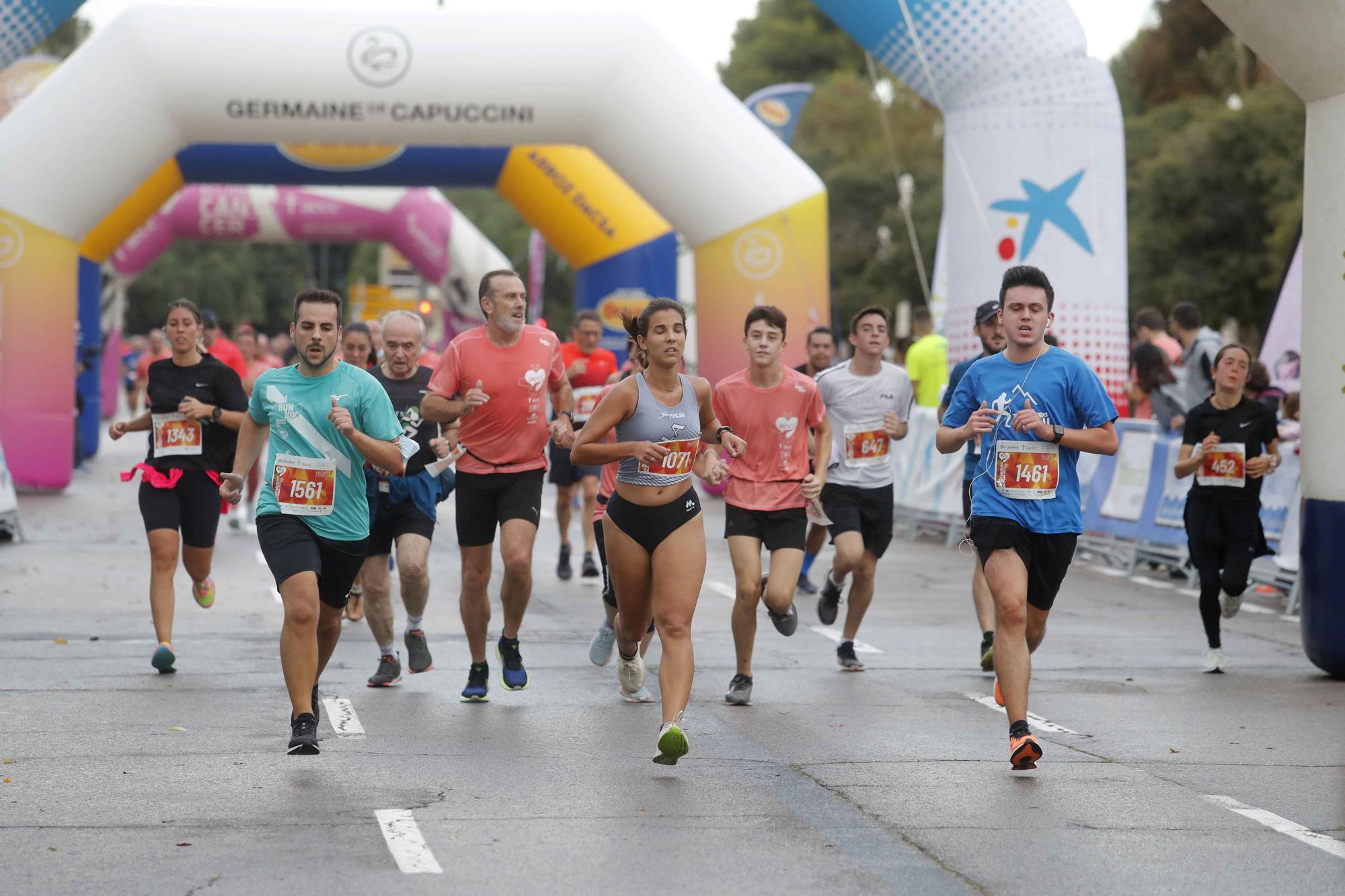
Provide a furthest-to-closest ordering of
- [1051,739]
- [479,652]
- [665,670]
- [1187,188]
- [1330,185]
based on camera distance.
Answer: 1. [1187,188]
2. [1330,185]
3. [479,652]
4. [1051,739]
5. [665,670]

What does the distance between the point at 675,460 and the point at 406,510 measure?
101 inches

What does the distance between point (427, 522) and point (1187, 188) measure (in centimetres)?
3574

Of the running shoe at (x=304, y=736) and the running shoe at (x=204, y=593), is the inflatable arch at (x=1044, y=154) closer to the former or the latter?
the running shoe at (x=204, y=593)

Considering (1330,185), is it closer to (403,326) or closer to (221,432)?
(403,326)

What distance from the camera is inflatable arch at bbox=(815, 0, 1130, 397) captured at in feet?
54.6

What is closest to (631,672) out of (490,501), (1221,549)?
(490,501)

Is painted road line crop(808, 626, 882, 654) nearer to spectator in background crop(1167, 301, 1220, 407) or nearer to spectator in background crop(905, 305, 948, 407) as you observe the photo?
spectator in background crop(1167, 301, 1220, 407)

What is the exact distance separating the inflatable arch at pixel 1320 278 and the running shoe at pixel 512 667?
402cm

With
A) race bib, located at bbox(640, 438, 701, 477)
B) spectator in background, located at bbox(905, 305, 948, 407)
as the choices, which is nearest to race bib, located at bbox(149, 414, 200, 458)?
race bib, located at bbox(640, 438, 701, 477)

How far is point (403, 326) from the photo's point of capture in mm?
9617

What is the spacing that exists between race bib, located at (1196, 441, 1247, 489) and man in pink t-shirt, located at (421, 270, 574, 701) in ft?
11.8

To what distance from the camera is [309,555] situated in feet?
23.0

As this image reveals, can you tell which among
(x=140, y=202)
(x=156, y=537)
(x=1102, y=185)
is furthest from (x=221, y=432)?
(x=140, y=202)

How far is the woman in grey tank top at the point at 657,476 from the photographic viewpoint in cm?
700
